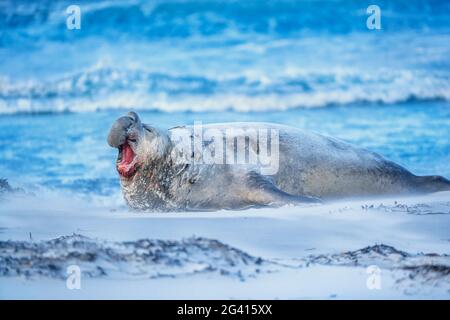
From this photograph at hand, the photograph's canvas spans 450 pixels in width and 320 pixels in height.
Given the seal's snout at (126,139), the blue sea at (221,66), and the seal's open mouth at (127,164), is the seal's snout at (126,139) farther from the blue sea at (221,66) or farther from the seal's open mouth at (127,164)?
the blue sea at (221,66)

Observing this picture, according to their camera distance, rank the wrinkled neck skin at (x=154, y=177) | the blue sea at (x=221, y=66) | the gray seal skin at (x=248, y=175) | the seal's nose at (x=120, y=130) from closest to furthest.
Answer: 1. the seal's nose at (x=120, y=130)
2. the gray seal skin at (x=248, y=175)
3. the wrinkled neck skin at (x=154, y=177)
4. the blue sea at (x=221, y=66)

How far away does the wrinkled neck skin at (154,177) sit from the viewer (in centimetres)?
580

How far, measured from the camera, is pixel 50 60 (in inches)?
466

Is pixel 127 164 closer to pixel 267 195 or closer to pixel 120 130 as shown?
pixel 120 130

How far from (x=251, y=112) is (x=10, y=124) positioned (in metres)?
3.00

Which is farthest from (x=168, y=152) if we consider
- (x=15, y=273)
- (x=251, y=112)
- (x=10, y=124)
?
(x=251, y=112)

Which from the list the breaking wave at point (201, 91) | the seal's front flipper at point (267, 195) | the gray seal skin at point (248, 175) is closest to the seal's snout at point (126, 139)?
the gray seal skin at point (248, 175)

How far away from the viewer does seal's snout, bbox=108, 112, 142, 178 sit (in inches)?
217

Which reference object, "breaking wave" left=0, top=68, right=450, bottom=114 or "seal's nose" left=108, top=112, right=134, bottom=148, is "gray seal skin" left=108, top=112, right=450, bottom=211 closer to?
"seal's nose" left=108, top=112, right=134, bottom=148

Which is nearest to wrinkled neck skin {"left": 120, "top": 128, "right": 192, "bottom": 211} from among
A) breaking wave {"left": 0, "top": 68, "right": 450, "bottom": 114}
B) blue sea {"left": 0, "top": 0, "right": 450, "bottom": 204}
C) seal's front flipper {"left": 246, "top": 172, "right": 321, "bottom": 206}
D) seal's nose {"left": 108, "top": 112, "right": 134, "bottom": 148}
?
seal's nose {"left": 108, "top": 112, "right": 134, "bottom": 148}

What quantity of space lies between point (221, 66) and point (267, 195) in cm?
694

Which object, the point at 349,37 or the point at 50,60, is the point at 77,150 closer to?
the point at 50,60
